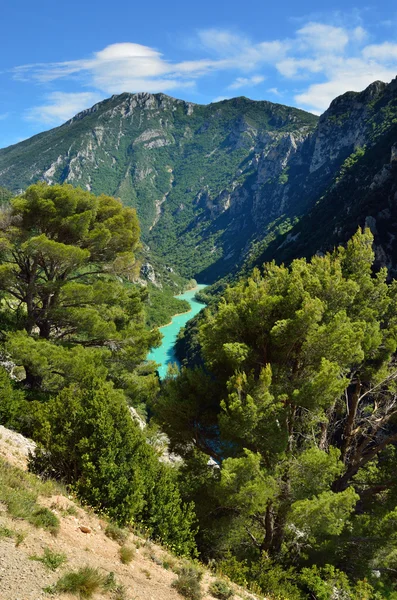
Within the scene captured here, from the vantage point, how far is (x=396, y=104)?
116938 millimetres

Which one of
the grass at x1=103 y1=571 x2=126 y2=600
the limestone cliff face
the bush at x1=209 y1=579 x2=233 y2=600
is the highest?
the limestone cliff face

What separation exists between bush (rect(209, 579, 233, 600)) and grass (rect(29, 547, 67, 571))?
109 inches

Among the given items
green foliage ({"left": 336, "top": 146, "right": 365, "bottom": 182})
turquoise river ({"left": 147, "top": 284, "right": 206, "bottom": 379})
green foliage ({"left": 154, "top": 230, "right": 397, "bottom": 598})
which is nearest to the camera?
green foliage ({"left": 154, "top": 230, "right": 397, "bottom": 598})

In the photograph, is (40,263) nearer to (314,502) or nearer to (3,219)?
(3,219)

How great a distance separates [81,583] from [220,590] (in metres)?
2.83

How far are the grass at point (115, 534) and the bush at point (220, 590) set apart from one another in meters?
1.68

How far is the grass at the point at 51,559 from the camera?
191 inches

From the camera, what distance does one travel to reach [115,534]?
649 centimetres

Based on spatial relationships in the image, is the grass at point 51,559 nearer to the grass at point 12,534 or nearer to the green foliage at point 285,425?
the grass at point 12,534

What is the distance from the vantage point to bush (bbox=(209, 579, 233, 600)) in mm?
6332

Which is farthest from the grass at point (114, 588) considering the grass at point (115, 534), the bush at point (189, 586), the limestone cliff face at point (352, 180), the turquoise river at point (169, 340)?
the turquoise river at point (169, 340)

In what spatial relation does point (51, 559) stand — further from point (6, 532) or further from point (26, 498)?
point (26, 498)

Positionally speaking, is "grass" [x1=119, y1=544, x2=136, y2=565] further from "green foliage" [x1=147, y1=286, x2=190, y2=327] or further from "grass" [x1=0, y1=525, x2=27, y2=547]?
"green foliage" [x1=147, y1=286, x2=190, y2=327]

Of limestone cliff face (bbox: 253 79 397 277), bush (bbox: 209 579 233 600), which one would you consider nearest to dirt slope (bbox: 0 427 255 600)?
bush (bbox: 209 579 233 600)
